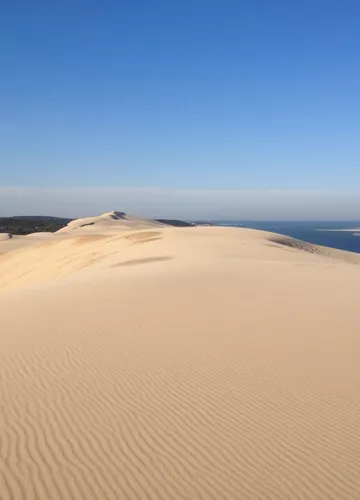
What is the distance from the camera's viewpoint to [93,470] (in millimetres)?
4176

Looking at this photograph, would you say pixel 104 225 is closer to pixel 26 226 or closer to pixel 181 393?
pixel 26 226

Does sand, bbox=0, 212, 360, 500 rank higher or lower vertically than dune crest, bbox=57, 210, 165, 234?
lower

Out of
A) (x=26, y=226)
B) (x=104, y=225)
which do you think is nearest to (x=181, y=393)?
(x=104, y=225)

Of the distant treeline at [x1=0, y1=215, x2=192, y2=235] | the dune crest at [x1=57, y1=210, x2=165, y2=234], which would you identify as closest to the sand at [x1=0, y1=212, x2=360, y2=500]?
the dune crest at [x1=57, y1=210, x2=165, y2=234]

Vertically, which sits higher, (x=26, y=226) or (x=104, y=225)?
(x=104, y=225)

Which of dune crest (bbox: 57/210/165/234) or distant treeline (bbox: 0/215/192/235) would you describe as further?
distant treeline (bbox: 0/215/192/235)

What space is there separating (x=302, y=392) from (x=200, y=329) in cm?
303

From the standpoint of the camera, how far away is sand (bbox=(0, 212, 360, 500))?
13.5 feet

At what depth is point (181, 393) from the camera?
19.2 ft

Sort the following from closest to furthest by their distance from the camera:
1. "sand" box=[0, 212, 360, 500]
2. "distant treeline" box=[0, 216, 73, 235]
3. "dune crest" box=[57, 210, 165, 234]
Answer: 1. "sand" box=[0, 212, 360, 500]
2. "dune crest" box=[57, 210, 165, 234]
3. "distant treeline" box=[0, 216, 73, 235]

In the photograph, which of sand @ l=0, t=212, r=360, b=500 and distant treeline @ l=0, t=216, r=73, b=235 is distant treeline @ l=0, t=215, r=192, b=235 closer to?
distant treeline @ l=0, t=216, r=73, b=235

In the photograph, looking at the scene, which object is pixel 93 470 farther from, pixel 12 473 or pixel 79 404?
pixel 79 404

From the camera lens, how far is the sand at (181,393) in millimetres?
4102

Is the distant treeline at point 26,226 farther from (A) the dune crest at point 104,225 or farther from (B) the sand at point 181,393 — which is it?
(B) the sand at point 181,393
